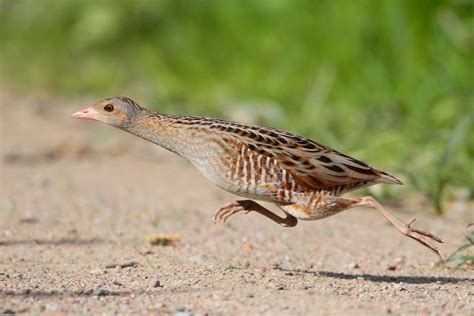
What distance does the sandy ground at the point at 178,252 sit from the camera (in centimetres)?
469

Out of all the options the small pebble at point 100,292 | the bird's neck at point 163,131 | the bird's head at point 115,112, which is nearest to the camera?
the small pebble at point 100,292

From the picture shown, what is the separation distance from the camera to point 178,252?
612cm

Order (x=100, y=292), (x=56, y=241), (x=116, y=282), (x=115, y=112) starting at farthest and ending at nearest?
1. (x=56, y=241)
2. (x=115, y=112)
3. (x=116, y=282)
4. (x=100, y=292)

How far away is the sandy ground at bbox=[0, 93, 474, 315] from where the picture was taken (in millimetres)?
4691

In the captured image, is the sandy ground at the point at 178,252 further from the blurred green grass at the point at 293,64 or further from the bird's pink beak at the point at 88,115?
the blurred green grass at the point at 293,64

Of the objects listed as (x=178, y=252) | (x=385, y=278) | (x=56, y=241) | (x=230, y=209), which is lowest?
(x=56, y=241)

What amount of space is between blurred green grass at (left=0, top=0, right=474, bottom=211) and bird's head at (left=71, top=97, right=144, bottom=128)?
7.86 feet

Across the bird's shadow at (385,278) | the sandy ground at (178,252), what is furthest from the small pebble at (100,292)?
the bird's shadow at (385,278)

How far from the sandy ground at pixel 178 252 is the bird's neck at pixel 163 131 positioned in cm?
63

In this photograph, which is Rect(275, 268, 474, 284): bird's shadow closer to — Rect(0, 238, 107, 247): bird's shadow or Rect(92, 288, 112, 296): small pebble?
Rect(92, 288, 112, 296): small pebble

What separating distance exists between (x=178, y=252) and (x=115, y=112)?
89 cm

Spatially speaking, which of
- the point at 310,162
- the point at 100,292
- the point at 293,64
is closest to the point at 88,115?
the point at 310,162

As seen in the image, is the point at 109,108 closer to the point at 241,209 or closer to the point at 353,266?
the point at 241,209

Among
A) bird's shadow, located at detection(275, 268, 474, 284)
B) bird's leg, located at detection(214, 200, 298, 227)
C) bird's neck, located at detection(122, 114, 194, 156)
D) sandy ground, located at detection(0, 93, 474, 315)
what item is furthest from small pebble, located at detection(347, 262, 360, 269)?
bird's neck, located at detection(122, 114, 194, 156)
